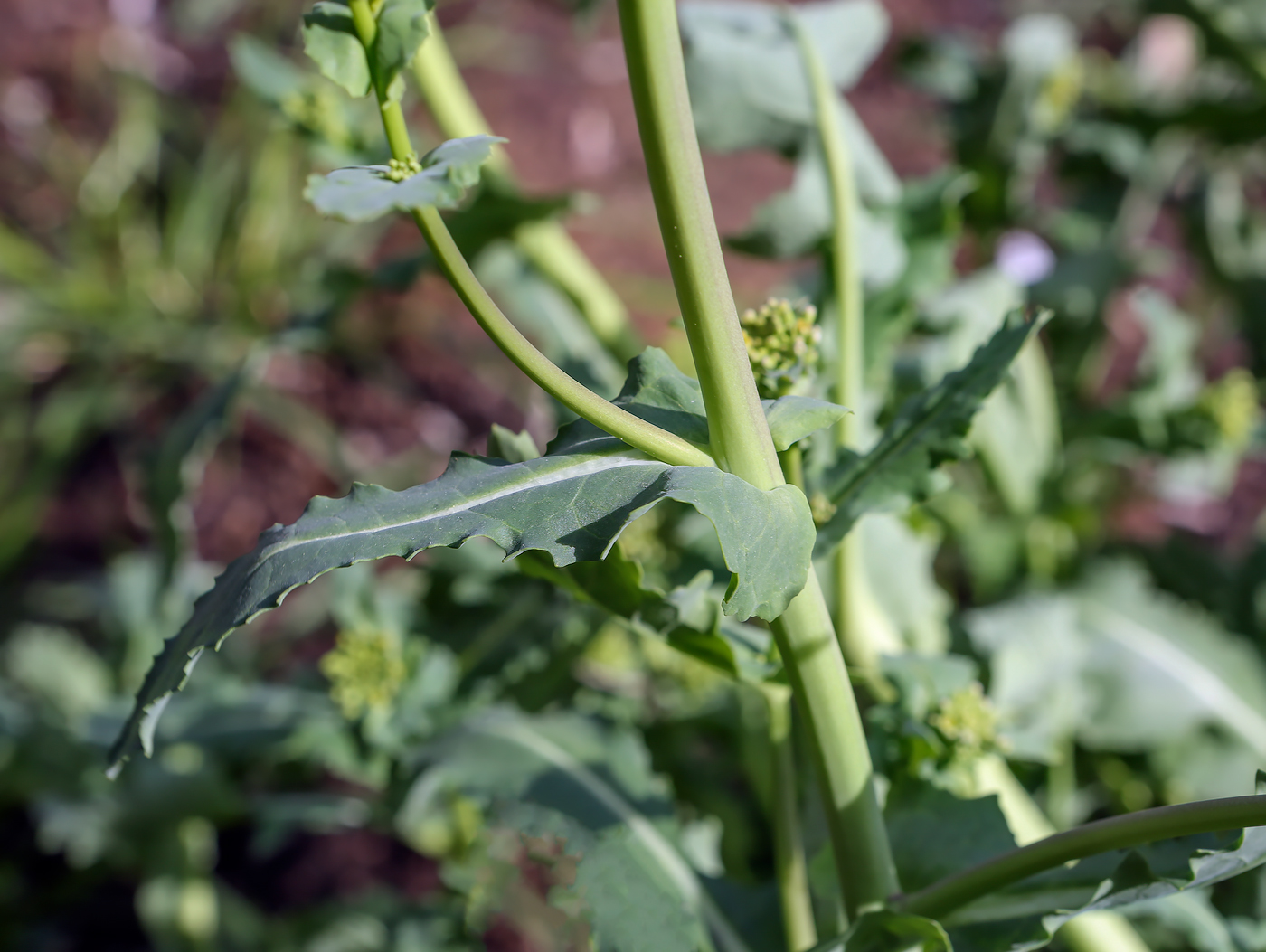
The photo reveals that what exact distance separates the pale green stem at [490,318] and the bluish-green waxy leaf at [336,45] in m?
0.01

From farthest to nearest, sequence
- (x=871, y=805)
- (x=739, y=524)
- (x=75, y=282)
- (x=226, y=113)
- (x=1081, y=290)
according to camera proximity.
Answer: (x=226, y=113) → (x=75, y=282) → (x=1081, y=290) → (x=871, y=805) → (x=739, y=524)

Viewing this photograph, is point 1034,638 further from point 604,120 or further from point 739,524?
point 604,120

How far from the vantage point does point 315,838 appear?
1.66m

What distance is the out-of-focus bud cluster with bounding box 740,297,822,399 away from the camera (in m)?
0.55

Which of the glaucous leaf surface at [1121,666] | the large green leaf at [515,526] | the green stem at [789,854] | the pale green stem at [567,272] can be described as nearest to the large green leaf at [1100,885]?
the green stem at [789,854]

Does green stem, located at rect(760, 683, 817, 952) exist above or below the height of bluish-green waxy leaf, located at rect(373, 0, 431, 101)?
below

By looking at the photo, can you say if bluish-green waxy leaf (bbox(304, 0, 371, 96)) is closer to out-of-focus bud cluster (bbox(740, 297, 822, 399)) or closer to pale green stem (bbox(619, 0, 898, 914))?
pale green stem (bbox(619, 0, 898, 914))

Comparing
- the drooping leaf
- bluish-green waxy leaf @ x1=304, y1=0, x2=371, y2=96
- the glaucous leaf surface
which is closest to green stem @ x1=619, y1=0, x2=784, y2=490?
bluish-green waxy leaf @ x1=304, y1=0, x2=371, y2=96

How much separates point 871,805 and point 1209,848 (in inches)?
6.5

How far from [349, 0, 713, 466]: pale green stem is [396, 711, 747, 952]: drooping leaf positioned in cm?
35

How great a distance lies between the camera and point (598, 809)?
75 centimetres

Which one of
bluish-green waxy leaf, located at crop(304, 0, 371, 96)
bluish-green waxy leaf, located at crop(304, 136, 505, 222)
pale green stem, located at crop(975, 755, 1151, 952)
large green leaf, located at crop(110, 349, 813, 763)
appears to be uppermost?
bluish-green waxy leaf, located at crop(304, 0, 371, 96)

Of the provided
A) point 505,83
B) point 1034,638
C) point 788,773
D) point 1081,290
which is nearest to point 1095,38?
point 505,83

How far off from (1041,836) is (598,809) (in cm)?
42
